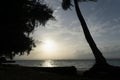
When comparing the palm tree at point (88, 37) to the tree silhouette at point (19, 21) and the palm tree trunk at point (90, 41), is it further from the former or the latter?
the tree silhouette at point (19, 21)

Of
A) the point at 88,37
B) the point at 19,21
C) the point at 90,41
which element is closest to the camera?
the point at 90,41

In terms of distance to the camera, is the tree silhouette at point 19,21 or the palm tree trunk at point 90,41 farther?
the tree silhouette at point 19,21

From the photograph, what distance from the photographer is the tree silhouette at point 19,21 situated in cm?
2355

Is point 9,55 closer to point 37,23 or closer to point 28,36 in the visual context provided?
point 28,36

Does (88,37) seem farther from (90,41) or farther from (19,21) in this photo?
(19,21)

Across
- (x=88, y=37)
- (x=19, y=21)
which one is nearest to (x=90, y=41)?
(x=88, y=37)

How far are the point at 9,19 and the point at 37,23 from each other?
5.26 m

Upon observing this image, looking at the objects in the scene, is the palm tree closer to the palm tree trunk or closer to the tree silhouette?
the palm tree trunk

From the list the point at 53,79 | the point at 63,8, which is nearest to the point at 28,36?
the point at 63,8

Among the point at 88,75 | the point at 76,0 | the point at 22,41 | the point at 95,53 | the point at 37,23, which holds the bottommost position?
the point at 88,75

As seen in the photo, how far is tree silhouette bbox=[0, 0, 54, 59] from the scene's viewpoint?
23.5m

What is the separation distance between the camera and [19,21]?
80.6ft

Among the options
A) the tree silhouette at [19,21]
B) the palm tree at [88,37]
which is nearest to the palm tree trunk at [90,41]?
the palm tree at [88,37]

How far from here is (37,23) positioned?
93.5 ft
